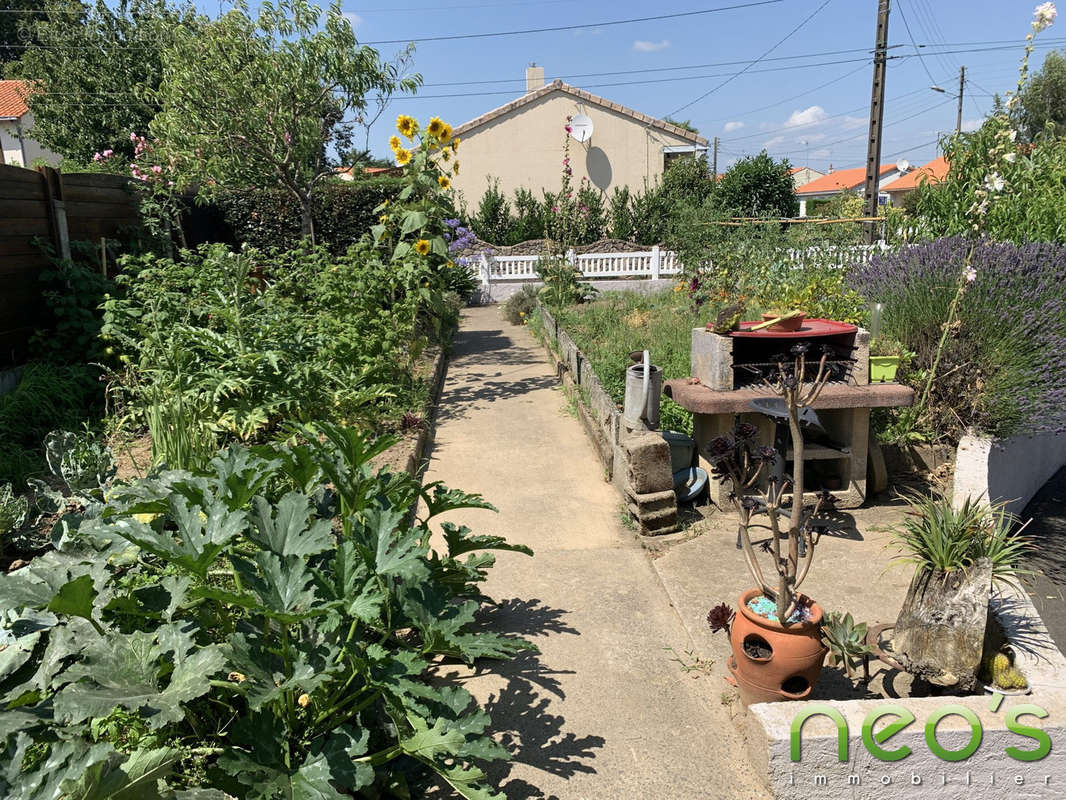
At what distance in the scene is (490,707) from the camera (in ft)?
9.42

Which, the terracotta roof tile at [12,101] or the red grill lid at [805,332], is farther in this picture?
the terracotta roof tile at [12,101]

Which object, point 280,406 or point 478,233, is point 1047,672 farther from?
point 478,233

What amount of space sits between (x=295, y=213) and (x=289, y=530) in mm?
11817

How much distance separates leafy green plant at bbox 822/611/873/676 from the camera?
9.26 ft

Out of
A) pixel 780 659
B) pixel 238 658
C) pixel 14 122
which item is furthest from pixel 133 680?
pixel 14 122

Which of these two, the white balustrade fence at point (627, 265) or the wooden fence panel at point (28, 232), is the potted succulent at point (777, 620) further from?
the white balustrade fence at point (627, 265)

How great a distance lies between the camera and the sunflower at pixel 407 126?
7434mm

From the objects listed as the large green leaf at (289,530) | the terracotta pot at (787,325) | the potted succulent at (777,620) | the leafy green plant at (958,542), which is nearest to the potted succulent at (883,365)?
the terracotta pot at (787,325)

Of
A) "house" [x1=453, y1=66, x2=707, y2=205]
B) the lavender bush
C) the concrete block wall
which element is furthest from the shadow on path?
"house" [x1=453, y1=66, x2=707, y2=205]

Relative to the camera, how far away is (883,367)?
5.09 m

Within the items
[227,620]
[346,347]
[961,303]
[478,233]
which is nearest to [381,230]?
[346,347]

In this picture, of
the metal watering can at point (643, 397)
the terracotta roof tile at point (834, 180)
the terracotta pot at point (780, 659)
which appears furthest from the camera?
the terracotta roof tile at point (834, 180)

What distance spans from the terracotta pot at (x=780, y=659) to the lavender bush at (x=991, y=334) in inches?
137

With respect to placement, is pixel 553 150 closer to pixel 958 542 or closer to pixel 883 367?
pixel 883 367
